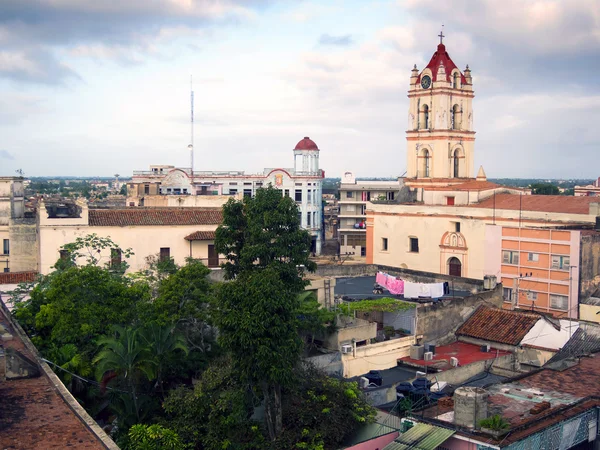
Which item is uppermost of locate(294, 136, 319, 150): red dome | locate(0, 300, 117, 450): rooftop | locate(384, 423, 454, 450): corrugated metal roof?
locate(294, 136, 319, 150): red dome

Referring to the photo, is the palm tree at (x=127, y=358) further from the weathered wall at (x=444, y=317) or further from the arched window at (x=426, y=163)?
the arched window at (x=426, y=163)

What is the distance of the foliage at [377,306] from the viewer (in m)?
26.6

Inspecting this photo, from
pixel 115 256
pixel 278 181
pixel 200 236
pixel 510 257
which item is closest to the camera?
pixel 115 256

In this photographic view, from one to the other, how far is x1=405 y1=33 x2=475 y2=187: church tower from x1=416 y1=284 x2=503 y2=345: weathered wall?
24.7 metres

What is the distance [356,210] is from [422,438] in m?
59.7

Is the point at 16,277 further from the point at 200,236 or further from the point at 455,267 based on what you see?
the point at 455,267

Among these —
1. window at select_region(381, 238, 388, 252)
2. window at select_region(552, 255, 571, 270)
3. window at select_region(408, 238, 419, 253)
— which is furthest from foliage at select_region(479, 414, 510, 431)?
window at select_region(381, 238, 388, 252)

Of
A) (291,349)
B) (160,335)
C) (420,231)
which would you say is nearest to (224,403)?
(291,349)

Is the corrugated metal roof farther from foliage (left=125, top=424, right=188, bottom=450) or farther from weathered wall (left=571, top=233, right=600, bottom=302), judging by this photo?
weathered wall (left=571, top=233, right=600, bottom=302)

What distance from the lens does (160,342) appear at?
69.6 feet

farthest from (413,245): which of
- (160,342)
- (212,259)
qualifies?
(160,342)

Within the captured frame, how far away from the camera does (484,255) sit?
4306 centimetres

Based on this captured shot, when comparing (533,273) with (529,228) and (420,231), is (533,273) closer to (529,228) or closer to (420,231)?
(529,228)

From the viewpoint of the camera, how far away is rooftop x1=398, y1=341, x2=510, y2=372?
2405cm
